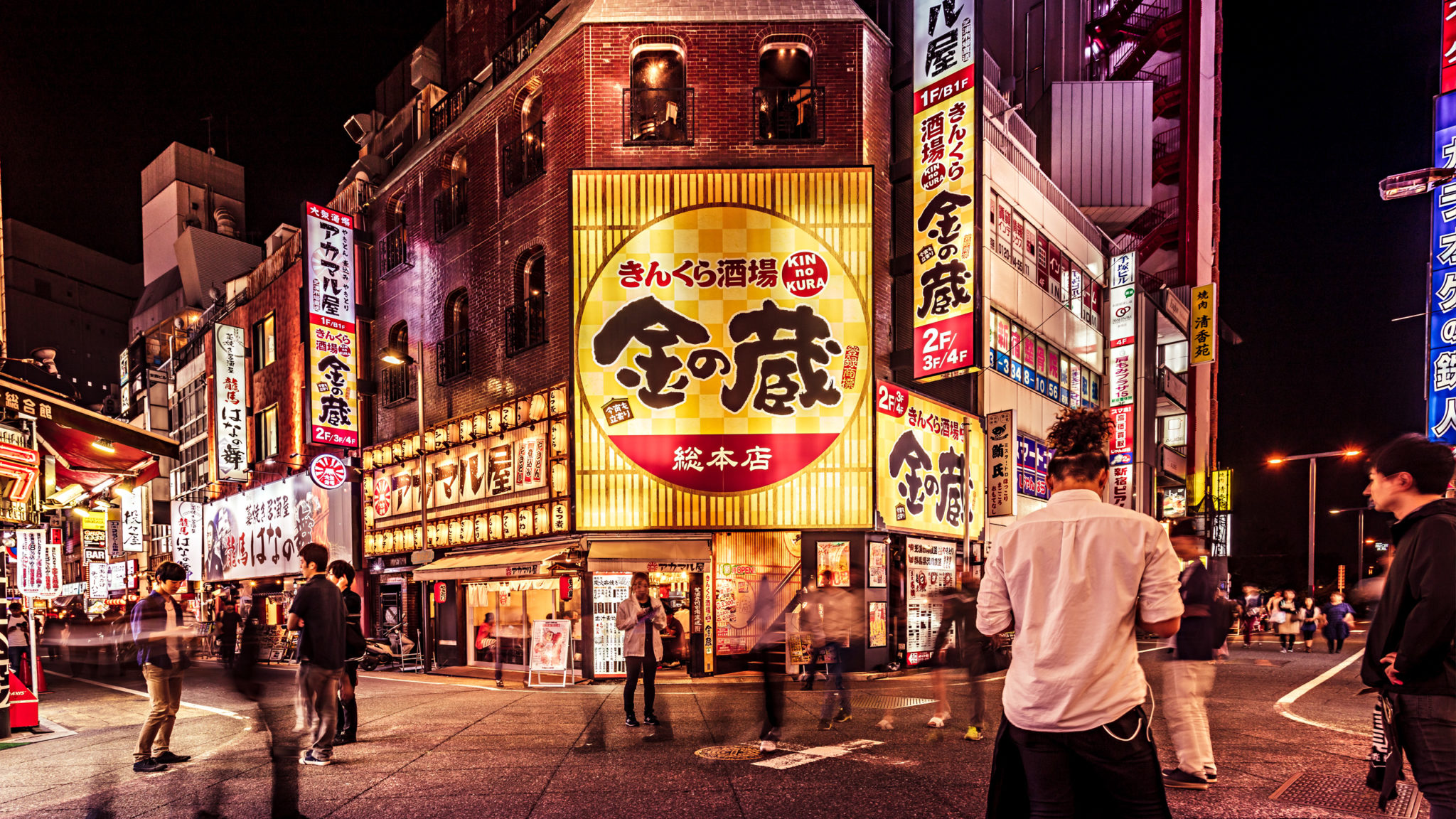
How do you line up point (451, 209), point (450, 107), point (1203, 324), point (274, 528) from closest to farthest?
1. point (451, 209)
2. point (450, 107)
3. point (274, 528)
4. point (1203, 324)

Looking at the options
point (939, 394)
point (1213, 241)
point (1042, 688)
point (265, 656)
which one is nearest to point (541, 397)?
point (939, 394)

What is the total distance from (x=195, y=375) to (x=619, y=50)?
1250 inches

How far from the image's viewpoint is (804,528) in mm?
15781

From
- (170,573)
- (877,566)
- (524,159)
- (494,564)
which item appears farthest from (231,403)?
(170,573)

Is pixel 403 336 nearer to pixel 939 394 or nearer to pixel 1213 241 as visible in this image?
pixel 939 394

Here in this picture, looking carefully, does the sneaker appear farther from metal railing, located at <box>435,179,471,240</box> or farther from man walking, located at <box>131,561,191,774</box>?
metal railing, located at <box>435,179,471,240</box>

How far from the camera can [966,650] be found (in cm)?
903

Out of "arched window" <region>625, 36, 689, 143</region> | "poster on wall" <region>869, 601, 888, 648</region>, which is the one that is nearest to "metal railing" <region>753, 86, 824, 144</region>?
"arched window" <region>625, 36, 689, 143</region>

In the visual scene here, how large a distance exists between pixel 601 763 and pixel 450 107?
784 inches

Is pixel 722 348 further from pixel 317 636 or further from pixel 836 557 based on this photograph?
pixel 317 636

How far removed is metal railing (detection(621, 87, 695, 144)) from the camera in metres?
16.6

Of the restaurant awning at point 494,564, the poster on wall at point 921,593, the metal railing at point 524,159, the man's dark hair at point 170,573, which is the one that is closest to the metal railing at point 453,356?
the metal railing at point 524,159

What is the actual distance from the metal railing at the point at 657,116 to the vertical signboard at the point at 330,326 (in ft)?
31.1

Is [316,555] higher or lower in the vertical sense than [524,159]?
lower
